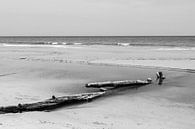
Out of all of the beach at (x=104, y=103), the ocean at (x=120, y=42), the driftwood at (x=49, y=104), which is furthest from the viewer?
the ocean at (x=120, y=42)

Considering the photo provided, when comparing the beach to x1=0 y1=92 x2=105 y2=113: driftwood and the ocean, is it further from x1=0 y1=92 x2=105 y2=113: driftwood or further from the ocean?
the ocean

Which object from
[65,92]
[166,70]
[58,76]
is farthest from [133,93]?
[166,70]

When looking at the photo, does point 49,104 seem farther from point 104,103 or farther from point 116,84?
point 116,84

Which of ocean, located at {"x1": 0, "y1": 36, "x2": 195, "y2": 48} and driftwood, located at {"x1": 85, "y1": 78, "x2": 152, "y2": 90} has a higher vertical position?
ocean, located at {"x1": 0, "y1": 36, "x2": 195, "y2": 48}

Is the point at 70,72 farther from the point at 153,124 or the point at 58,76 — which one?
the point at 153,124

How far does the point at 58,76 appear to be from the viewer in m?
19.5

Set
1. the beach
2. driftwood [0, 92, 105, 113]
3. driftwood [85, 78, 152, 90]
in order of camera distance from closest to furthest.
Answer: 1. the beach
2. driftwood [0, 92, 105, 113]
3. driftwood [85, 78, 152, 90]

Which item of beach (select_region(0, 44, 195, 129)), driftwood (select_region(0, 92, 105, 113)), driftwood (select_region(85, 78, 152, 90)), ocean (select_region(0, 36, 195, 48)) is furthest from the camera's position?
ocean (select_region(0, 36, 195, 48))

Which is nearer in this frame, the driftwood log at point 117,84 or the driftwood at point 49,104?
the driftwood at point 49,104

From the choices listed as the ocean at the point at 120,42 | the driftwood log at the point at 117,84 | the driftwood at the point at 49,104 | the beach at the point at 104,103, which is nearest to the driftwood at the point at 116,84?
the driftwood log at the point at 117,84

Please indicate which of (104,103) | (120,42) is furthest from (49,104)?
(120,42)

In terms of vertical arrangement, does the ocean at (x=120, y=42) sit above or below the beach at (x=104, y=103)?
above

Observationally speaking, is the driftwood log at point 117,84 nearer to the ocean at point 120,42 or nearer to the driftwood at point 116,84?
the driftwood at point 116,84

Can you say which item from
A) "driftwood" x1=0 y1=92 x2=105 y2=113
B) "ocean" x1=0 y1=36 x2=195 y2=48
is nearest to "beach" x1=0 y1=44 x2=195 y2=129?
"driftwood" x1=0 y1=92 x2=105 y2=113
